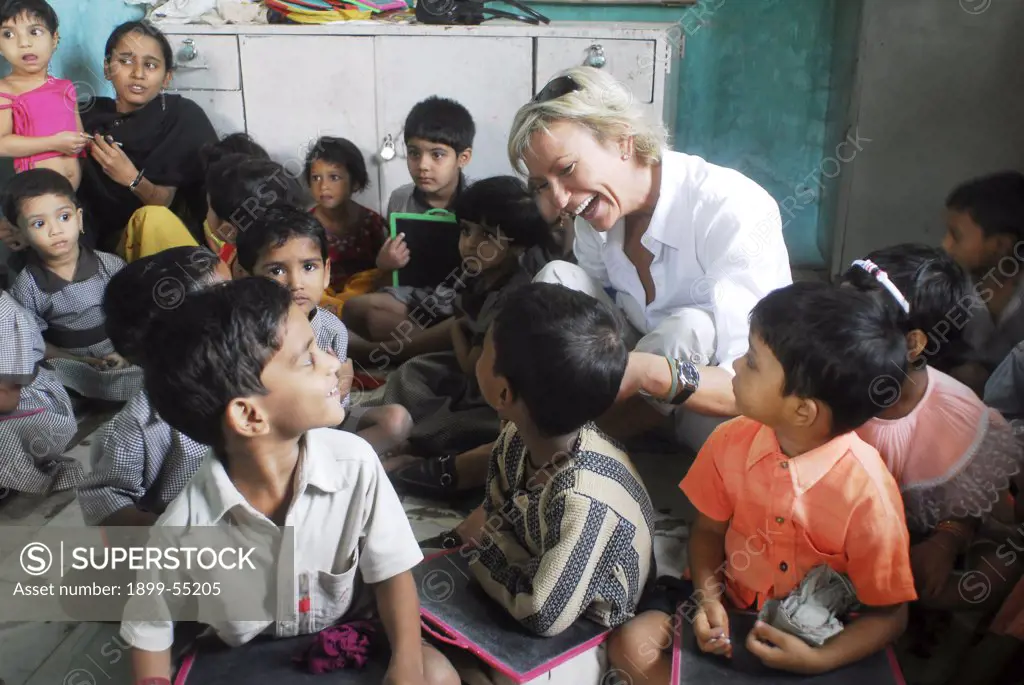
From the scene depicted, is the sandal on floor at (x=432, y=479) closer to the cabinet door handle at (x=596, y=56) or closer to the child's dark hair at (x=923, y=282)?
the child's dark hair at (x=923, y=282)

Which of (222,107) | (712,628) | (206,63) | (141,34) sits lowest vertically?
(712,628)

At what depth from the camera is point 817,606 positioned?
1.36 metres

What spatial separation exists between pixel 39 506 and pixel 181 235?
1.10 meters

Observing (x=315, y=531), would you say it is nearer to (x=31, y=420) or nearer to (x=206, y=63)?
(x=31, y=420)

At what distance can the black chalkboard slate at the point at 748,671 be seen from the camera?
133cm

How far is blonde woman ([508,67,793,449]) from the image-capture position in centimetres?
183

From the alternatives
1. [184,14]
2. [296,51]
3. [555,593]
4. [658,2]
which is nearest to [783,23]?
[658,2]

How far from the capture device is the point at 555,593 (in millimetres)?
1368

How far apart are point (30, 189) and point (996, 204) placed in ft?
7.94

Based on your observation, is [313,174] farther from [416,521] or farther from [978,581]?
[978,581]

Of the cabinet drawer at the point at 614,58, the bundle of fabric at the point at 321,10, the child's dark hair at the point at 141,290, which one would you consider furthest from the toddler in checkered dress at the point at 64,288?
the cabinet drawer at the point at 614,58

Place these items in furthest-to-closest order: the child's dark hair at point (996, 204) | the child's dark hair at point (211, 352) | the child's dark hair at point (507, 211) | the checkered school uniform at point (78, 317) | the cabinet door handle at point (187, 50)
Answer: the cabinet door handle at point (187, 50)
the checkered school uniform at point (78, 317)
the child's dark hair at point (507, 211)
the child's dark hair at point (996, 204)
the child's dark hair at point (211, 352)

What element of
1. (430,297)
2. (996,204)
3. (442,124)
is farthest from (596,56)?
(996,204)

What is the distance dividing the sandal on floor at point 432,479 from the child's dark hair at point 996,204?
1.30 meters
